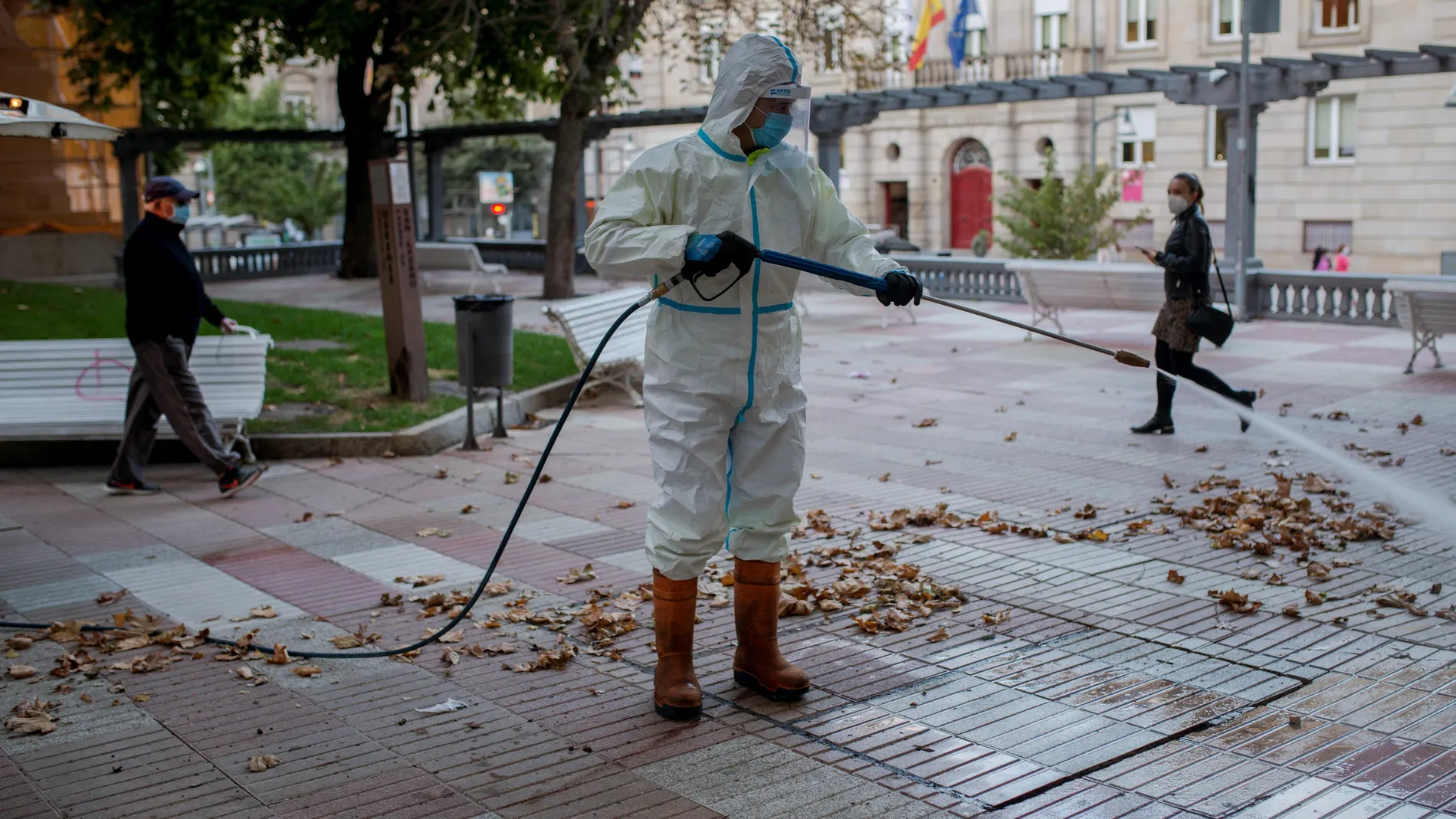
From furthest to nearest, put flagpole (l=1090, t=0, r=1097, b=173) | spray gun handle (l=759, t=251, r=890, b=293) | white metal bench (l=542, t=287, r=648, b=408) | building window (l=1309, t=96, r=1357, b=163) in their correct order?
flagpole (l=1090, t=0, r=1097, b=173) < building window (l=1309, t=96, r=1357, b=163) < white metal bench (l=542, t=287, r=648, b=408) < spray gun handle (l=759, t=251, r=890, b=293)

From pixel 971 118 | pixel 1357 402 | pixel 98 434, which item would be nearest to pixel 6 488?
pixel 98 434

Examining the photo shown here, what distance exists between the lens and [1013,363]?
537 inches

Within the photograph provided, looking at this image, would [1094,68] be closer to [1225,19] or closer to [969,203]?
[1225,19]

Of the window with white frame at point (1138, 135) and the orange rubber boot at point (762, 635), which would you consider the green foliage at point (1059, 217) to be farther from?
the orange rubber boot at point (762, 635)

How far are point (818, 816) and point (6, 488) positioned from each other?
704 centimetres

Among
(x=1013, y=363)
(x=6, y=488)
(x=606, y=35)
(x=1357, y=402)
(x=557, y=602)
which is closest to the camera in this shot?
(x=557, y=602)

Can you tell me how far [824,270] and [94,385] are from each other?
274 inches

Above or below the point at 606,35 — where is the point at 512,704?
below

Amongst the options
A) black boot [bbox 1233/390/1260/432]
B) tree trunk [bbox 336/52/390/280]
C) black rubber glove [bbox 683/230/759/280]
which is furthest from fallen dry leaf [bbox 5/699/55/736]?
tree trunk [bbox 336/52/390/280]

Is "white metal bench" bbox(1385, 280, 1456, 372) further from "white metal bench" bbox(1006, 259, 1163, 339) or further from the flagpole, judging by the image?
the flagpole

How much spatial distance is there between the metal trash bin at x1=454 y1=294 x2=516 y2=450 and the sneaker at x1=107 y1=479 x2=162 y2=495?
2164 mm

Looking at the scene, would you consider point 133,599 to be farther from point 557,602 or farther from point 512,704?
point 512,704

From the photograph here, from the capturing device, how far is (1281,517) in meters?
7.20

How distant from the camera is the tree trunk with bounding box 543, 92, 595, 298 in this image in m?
19.5
